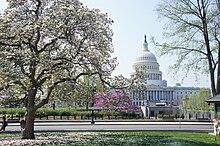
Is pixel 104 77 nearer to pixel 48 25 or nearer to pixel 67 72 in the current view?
pixel 67 72

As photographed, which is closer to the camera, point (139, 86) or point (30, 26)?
point (30, 26)

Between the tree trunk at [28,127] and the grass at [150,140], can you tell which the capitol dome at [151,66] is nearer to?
the grass at [150,140]

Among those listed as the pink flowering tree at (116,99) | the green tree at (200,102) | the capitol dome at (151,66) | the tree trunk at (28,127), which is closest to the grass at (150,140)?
the pink flowering tree at (116,99)

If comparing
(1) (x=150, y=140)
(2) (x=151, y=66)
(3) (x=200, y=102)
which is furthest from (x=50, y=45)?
(2) (x=151, y=66)

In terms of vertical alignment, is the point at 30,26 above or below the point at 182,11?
below

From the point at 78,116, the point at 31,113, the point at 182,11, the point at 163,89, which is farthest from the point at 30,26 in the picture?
the point at 163,89

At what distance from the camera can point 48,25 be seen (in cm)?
1745

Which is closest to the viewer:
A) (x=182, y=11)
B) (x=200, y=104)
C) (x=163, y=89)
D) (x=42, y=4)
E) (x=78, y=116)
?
(x=42, y=4)

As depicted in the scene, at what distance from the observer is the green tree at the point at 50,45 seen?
1758 centimetres

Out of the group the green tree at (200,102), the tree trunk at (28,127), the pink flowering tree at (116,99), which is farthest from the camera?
the green tree at (200,102)

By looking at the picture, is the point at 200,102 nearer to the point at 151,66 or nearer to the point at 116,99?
the point at 151,66

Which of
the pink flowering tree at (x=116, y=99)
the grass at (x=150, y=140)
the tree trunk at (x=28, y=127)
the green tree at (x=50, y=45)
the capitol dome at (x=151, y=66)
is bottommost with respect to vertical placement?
the grass at (x=150, y=140)

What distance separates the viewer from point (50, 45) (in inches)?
787

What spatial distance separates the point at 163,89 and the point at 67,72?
11187 centimetres
